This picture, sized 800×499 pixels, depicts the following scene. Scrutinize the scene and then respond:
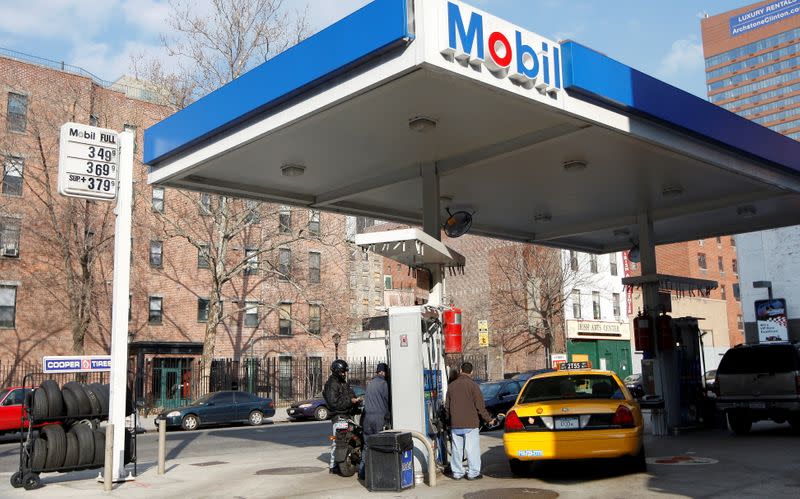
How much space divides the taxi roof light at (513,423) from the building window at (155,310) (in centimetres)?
3287

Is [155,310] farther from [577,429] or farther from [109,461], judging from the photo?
[577,429]

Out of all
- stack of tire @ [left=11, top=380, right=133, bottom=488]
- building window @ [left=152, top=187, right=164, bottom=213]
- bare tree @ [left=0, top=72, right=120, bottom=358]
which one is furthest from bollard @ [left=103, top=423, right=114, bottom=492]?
building window @ [left=152, top=187, right=164, bottom=213]

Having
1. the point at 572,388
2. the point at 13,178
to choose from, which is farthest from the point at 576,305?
the point at 572,388

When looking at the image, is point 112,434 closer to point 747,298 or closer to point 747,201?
point 747,201

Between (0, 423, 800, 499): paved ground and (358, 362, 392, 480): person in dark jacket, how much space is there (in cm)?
86

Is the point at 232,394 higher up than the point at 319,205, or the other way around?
the point at 319,205

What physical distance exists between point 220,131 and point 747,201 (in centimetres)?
1172

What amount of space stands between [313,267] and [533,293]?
1447cm

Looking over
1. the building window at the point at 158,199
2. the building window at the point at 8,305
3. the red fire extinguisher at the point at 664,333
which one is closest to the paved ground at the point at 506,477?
the red fire extinguisher at the point at 664,333

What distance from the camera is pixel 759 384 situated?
16578 millimetres

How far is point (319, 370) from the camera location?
152ft

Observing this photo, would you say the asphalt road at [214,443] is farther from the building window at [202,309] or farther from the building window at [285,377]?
the building window at [202,309]

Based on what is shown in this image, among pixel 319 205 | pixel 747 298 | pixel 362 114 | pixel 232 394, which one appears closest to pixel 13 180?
pixel 232 394

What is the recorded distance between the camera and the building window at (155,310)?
41.1 m
